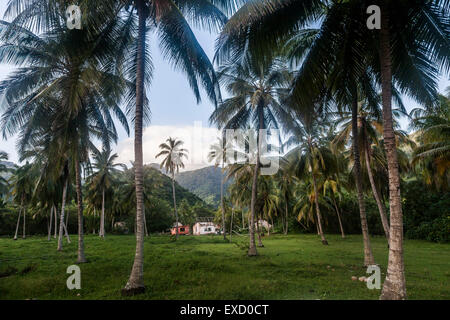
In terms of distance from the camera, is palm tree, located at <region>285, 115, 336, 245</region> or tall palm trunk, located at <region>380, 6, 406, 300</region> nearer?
tall palm trunk, located at <region>380, 6, 406, 300</region>

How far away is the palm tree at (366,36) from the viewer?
5383 mm

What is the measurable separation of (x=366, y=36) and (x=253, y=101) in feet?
23.6

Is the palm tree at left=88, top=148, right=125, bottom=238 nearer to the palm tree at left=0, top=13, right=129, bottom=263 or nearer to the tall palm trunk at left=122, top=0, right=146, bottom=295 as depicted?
the palm tree at left=0, top=13, right=129, bottom=263

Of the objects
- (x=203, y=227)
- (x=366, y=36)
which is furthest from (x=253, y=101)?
(x=203, y=227)

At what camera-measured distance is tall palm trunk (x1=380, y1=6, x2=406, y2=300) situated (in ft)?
15.3

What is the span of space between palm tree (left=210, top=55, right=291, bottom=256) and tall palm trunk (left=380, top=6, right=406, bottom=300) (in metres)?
7.69

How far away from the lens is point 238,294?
5.75 meters

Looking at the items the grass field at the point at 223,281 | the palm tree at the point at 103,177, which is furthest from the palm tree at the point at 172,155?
the grass field at the point at 223,281

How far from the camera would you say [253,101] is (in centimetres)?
1296

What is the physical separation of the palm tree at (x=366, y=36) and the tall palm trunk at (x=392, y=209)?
0.02 meters

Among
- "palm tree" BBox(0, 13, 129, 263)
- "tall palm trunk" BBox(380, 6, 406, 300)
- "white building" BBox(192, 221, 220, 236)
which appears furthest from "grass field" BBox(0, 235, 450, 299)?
"white building" BBox(192, 221, 220, 236)
